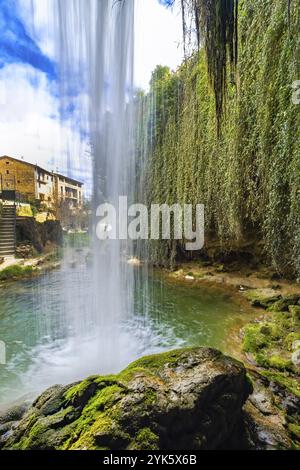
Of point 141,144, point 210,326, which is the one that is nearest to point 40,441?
point 210,326

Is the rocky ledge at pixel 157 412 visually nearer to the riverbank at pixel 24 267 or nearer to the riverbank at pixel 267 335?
the riverbank at pixel 267 335

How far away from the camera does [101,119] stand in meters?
5.07

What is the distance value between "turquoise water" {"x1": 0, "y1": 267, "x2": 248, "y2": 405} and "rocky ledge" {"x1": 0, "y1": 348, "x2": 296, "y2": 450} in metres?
1.69

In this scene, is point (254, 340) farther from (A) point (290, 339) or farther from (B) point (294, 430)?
(B) point (294, 430)

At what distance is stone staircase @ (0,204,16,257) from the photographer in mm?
11648

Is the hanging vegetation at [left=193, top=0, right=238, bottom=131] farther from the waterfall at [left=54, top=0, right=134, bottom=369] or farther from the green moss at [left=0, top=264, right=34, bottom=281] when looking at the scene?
the green moss at [left=0, top=264, right=34, bottom=281]

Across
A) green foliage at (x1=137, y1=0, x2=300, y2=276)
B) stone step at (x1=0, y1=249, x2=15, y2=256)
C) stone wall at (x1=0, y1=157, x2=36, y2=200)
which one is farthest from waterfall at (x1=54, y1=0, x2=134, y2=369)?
stone wall at (x1=0, y1=157, x2=36, y2=200)

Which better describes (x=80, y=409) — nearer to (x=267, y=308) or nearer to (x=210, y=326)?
(x=210, y=326)

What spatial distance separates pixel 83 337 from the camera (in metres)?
5.05

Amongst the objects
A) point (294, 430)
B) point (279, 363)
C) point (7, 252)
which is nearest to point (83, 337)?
point (279, 363)

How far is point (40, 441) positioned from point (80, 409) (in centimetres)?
33

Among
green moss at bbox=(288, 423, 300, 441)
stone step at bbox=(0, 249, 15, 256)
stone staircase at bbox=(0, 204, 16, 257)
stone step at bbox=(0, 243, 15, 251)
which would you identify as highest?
stone staircase at bbox=(0, 204, 16, 257)

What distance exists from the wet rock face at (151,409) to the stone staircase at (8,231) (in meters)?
10.8

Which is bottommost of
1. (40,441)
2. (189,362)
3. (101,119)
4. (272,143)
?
(40,441)
